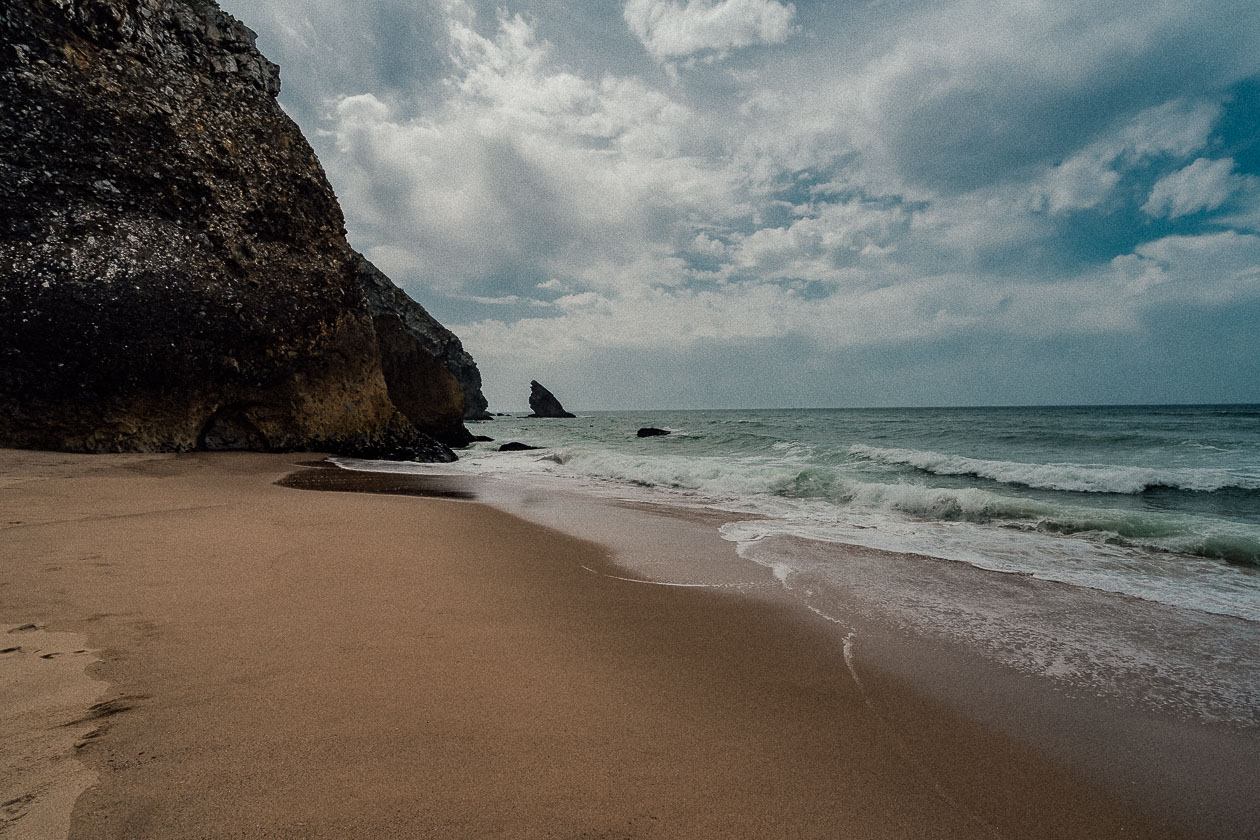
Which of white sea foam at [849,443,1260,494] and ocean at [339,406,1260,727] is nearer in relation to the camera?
ocean at [339,406,1260,727]

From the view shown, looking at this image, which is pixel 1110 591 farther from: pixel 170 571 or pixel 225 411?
pixel 225 411

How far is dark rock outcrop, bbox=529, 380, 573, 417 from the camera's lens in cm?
9094

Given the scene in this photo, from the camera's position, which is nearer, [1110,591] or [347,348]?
[1110,591]

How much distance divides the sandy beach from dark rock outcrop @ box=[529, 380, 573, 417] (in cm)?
8771

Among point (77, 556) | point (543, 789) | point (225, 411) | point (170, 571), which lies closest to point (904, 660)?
point (543, 789)

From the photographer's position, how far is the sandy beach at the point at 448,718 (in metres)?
1.56

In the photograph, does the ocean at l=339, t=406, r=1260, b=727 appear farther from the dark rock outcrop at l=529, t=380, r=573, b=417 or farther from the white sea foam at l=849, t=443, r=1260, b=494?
the dark rock outcrop at l=529, t=380, r=573, b=417

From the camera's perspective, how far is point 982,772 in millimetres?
2107

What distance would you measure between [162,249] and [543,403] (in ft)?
267

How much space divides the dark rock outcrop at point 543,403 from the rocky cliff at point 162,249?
7601 cm

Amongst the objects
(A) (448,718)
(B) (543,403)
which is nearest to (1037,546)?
(A) (448,718)

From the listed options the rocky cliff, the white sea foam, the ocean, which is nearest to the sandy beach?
the ocean

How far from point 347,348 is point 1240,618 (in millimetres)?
16784

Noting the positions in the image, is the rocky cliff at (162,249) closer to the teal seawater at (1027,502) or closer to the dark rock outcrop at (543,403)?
the teal seawater at (1027,502)
